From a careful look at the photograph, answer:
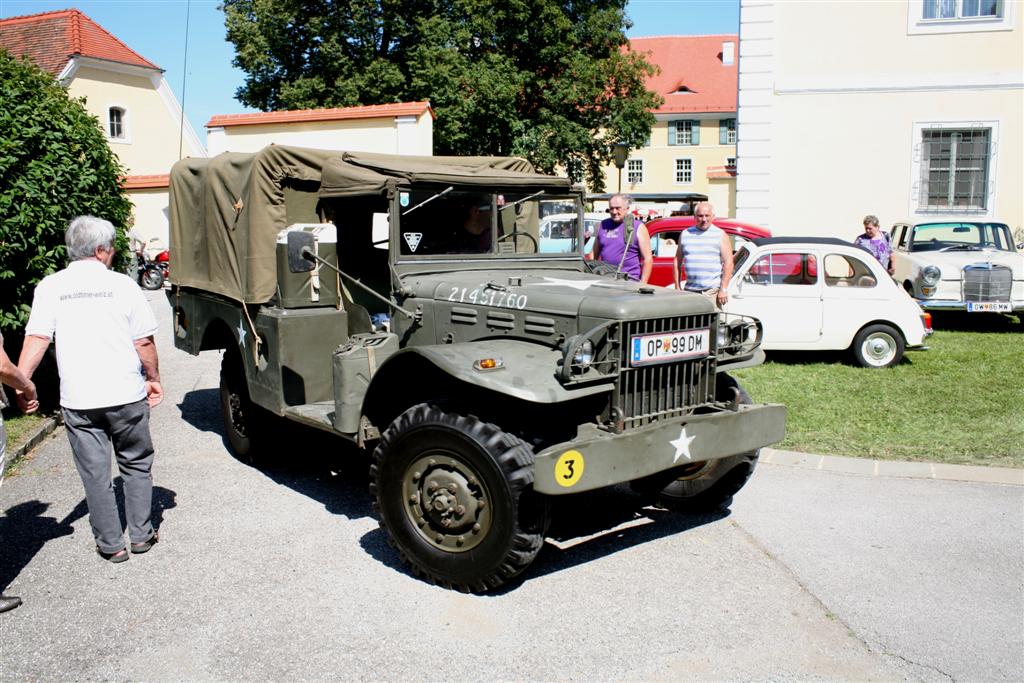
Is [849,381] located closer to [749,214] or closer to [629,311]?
[629,311]

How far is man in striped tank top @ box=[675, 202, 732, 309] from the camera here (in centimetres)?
823

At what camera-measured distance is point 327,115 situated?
18.6m

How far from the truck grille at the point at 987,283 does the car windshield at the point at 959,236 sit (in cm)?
116

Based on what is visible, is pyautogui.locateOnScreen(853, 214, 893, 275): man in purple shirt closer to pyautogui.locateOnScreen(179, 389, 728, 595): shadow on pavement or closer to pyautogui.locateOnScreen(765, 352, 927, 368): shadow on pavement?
pyautogui.locateOnScreen(765, 352, 927, 368): shadow on pavement

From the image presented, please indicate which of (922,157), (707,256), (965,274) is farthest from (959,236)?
(707,256)

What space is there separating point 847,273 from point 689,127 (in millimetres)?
43102

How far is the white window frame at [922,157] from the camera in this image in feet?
55.6

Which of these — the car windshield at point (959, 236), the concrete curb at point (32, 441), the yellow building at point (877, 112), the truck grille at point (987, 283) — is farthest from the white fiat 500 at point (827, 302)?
the yellow building at point (877, 112)

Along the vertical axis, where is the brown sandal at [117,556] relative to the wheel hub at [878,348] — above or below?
below

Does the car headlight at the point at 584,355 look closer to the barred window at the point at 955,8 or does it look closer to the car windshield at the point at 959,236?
the car windshield at the point at 959,236

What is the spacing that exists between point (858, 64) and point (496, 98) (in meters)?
14.4

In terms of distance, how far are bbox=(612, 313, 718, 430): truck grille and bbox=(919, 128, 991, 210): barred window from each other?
14.4m

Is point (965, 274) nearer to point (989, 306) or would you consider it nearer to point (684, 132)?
point (989, 306)

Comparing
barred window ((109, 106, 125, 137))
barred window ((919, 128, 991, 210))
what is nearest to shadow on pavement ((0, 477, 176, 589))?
barred window ((919, 128, 991, 210))
